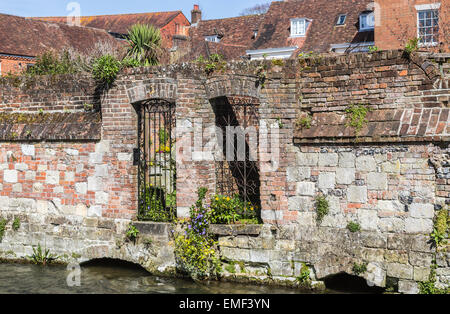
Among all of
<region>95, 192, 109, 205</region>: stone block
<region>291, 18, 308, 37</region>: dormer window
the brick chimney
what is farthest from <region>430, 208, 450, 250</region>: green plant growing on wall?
the brick chimney

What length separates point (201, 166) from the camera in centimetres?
837

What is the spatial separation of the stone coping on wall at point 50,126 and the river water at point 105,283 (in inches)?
102

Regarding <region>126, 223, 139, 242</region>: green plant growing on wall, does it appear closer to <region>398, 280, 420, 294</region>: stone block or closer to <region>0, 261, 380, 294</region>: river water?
<region>0, 261, 380, 294</region>: river water

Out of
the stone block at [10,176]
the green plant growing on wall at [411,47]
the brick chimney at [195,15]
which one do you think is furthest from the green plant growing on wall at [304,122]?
the brick chimney at [195,15]

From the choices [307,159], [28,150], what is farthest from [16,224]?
[307,159]

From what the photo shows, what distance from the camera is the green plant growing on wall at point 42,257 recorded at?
9312mm

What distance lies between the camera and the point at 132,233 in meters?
8.55

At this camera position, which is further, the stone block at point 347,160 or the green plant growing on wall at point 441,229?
the stone block at point 347,160

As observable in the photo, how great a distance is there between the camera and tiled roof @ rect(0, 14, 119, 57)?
30.1 m

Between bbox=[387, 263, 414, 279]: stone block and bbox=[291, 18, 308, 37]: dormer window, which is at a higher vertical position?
bbox=[291, 18, 308, 37]: dormer window

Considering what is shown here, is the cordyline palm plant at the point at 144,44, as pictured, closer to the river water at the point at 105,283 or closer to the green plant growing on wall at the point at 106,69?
the green plant growing on wall at the point at 106,69

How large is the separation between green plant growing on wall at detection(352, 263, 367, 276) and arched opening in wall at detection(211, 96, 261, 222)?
2.02 metres

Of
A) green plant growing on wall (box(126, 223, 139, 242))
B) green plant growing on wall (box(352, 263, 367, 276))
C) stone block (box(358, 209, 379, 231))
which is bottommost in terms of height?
green plant growing on wall (box(352, 263, 367, 276))

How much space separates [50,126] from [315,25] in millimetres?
24801
